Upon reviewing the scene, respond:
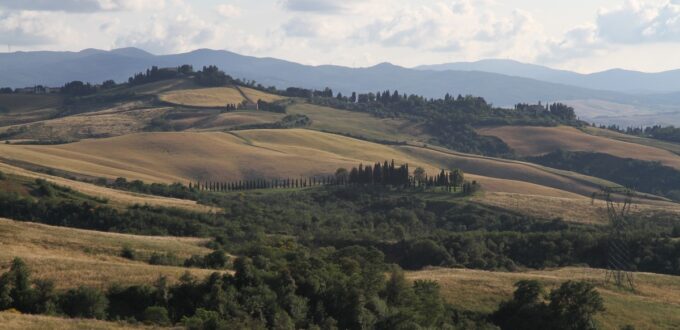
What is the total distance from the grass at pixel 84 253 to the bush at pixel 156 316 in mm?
4475

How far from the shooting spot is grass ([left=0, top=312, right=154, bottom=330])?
114 feet

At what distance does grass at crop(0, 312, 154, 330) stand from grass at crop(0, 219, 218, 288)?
699cm

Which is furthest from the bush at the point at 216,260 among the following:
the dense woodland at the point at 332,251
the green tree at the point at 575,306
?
the green tree at the point at 575,306

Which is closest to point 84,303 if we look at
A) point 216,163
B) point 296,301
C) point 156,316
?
point 156,316

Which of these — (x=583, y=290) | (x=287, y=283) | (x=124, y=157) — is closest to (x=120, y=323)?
(x=287, y=283)

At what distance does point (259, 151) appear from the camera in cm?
18938

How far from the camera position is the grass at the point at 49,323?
3462 cm

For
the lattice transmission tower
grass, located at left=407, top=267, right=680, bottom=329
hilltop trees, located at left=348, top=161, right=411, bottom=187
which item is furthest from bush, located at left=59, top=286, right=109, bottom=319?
hilltop trees, located at left=348, top=161, right=411, bottom=187

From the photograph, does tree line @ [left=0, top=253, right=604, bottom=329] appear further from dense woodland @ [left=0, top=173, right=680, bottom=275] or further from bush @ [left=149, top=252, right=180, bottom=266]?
dense woodland @ [left=0, top=173, right=680, bottom=275]

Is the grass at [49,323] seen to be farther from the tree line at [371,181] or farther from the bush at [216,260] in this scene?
the tree line at [371,181]

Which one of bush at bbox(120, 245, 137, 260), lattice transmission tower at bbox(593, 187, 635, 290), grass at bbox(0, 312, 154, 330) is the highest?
grass at bbox(0, 312, 154, 330)

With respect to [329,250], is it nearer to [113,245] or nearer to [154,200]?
[113,245]

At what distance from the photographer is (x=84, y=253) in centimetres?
5791

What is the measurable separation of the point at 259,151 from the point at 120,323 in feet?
495
